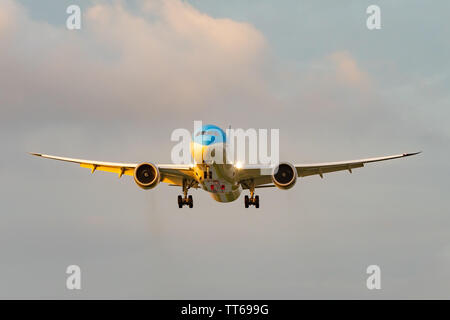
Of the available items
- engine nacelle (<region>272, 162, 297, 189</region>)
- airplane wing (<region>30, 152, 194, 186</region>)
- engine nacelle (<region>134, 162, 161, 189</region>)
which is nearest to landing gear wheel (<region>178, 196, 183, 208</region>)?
airplane wing (<region>30, 152, 194, 186</region>)

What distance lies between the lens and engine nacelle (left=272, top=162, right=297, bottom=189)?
41.8 meters

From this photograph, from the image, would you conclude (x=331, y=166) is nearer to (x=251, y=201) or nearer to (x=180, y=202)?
(x=251, y=201)

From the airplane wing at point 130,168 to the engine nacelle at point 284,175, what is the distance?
216 inches

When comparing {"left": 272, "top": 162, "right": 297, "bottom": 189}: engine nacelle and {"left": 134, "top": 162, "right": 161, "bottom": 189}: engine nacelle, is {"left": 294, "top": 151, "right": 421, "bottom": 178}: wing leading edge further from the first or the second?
{"left": 134, "top": 162, "right": 161, "bottom": 189}: engine nacelle

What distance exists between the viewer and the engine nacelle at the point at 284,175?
4175 centimetres

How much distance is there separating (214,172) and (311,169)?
27.4 ft

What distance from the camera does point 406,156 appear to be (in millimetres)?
42312

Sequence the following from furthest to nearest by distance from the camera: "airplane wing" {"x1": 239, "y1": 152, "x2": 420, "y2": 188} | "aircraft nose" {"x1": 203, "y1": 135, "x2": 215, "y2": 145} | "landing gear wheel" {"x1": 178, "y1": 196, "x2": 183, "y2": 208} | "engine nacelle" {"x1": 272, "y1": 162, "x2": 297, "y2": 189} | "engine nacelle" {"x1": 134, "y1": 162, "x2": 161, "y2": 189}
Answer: "landing gear wheel" {"x1": 178, "y1": 196, "x2": 183, "y2": 208}
"airplane wing" {"x1": 239, "y1": 152, "x2": 420, "y2": 188}
"engine nacelle" {"x1": 272, "y1": 162, "x2": 297, "y2": 189}
"engine nacelle" {"x1": 134, "y1": 162, "x2": 161, "y2": 189}
"aircraft nose" {"x1": 203, "y1": 135, "x2": 215, "y2": 145}

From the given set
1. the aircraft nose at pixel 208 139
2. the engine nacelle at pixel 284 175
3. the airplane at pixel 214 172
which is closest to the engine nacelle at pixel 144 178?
Answer: the airplane at pixel 214 172

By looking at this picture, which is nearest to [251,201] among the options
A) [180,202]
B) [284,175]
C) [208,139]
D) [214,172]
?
[180,202]

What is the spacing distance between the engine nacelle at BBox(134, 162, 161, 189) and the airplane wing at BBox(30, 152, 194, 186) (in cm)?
58

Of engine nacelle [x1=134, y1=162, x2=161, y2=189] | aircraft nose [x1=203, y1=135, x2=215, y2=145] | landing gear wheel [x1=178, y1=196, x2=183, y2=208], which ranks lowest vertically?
landing gear wheel [x1=178, y1=196, x2=183, y2=208]
